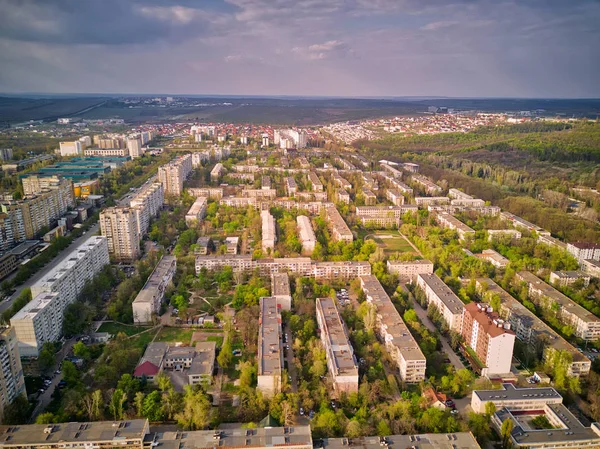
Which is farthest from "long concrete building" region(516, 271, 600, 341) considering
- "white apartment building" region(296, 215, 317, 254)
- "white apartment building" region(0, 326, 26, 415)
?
"white apartment building" region(0, 326, 26, 415)

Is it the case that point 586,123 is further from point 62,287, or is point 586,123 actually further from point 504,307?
point 62,287

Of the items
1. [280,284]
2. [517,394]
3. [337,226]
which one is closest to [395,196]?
[337,226]

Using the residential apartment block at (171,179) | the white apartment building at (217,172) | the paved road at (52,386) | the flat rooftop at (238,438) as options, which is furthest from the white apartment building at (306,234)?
the white apartment building at (217,172)

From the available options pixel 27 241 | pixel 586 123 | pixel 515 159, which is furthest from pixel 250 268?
pixel 586 123

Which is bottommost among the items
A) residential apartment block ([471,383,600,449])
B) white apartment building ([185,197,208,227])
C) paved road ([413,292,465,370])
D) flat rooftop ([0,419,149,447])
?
paved road ([413,292,465,370])

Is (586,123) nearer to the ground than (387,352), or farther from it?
farther from it

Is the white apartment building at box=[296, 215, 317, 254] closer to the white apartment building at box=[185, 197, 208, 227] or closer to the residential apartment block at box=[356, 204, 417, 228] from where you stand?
the residential apartment block at box=[356, 204, 417, 228]

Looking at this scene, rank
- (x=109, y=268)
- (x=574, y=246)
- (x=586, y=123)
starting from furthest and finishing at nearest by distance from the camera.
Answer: (x=586, y=123) < (x=574, y=246) < (x=109, y=268)
